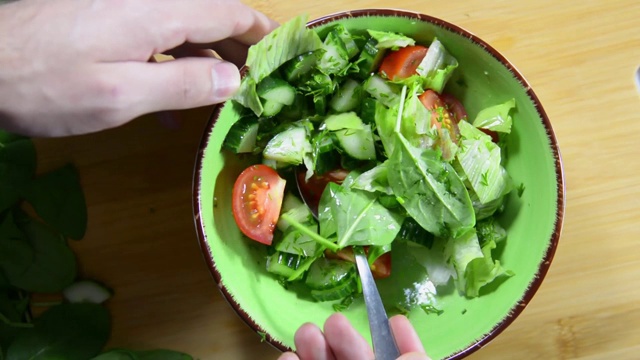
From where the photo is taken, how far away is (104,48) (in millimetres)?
876

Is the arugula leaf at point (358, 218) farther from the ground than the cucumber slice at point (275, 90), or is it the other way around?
the cucumber slice at point (275, 90)

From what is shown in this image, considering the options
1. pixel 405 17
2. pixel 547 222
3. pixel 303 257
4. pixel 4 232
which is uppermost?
pixel 405 17

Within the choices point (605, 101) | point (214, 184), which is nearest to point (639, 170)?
point (605, 101)

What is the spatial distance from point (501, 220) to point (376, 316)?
314 mm

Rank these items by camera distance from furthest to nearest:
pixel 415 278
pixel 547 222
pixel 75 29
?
pixel 415 278 < pixel 547 222 < pixel 75 29

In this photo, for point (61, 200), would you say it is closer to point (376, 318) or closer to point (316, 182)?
point (316, 182)

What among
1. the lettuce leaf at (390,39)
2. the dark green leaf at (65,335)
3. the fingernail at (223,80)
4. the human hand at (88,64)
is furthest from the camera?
the dark green leaf at (65,335)

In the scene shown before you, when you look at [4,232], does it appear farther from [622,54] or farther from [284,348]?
[622,54]

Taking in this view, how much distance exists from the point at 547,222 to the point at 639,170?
0.30 metres

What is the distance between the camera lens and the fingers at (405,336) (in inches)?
41.3

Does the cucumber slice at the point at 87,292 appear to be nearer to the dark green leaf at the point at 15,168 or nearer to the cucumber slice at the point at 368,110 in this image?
the dark green leaf at the point at 15,168

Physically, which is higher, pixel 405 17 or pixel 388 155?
pixel 405 17

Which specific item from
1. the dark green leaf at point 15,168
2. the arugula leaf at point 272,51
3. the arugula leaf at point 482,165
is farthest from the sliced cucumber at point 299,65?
the dark green leaf at point 15,168

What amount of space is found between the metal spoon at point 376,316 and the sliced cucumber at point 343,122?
0.70ft
